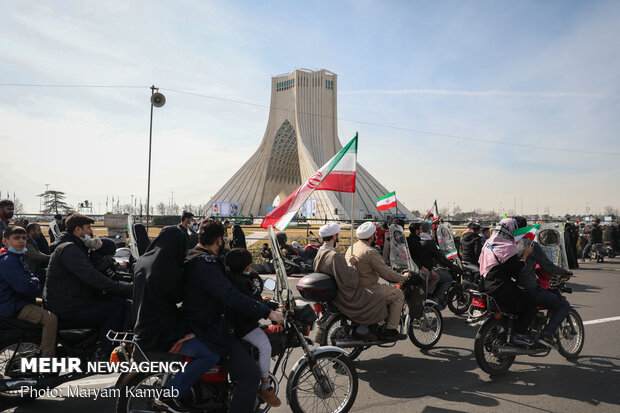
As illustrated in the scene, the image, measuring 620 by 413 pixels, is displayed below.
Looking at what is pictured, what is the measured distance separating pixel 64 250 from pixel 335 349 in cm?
255

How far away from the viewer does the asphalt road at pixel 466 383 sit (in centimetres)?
346

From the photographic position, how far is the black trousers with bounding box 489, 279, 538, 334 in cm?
417

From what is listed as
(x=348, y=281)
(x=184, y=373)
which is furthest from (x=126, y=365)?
(x=348, y=281)

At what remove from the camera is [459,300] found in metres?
7.14

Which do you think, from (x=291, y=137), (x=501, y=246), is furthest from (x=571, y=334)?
(x=291, y=137)

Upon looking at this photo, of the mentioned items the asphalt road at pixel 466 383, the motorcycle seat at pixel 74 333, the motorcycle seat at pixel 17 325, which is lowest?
the asphalt road at pixel 466 383

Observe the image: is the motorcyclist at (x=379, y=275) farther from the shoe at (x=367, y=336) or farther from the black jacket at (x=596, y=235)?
the black jacket at (x=596, y=235)

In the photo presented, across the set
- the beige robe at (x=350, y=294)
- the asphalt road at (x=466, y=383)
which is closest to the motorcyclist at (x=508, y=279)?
the asphalt road at (x=466, y=383)

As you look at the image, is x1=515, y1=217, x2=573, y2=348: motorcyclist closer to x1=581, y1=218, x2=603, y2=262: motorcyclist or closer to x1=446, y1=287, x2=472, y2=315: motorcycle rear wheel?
x1=446, y1=287, x2=472, y2=315: motorcycle rear wheel

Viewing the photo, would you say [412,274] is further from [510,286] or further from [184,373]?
[184,373]

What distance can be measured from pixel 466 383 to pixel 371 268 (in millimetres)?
1503

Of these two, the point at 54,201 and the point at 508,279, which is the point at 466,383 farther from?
the point at 54,201

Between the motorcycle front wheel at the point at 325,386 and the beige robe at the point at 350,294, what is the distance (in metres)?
1.00

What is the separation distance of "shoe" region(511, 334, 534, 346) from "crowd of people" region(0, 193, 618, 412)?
12 mm
